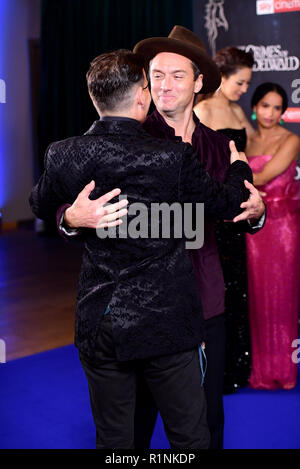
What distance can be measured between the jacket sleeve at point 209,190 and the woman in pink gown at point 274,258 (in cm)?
164

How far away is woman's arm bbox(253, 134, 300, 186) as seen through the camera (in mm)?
3447

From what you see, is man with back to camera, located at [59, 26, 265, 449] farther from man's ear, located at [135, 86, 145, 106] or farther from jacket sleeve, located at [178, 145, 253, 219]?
man's ear, located at [135, 86, 145, 106]

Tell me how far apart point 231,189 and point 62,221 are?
1.49 feet

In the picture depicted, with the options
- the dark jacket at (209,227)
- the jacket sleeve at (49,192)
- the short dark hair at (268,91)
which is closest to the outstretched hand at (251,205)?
the dark jacket at (209,227)

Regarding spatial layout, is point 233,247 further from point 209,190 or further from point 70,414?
point 209,190

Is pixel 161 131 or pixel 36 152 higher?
pixel 161 131

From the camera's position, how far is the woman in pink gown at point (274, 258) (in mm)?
3500

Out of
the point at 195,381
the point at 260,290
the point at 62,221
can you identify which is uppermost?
the point at 62,221

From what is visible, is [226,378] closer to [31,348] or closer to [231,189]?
[31,348]

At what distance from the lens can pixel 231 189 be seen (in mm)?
1825

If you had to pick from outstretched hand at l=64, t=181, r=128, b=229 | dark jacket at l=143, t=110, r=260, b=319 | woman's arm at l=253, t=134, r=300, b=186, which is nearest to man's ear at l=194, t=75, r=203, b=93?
dark jacket at l=143, t=110, r=260, b=319

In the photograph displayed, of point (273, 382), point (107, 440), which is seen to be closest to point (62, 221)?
point (107, 440)
